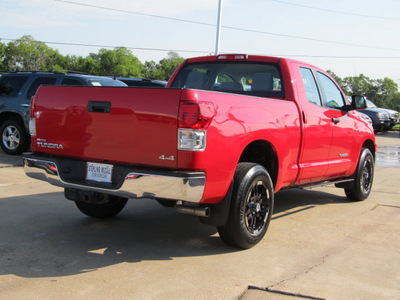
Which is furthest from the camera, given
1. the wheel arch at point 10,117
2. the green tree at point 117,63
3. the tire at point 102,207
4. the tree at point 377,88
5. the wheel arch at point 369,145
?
the green tree at point 117,63

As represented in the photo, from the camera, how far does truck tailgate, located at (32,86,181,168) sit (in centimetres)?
392

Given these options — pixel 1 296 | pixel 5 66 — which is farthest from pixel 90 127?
pixel 5 66

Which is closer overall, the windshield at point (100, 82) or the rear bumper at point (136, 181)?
the rear bumper at point (136, 181)

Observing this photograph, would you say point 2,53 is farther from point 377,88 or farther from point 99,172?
point 99,172

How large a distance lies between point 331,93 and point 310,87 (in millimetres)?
721

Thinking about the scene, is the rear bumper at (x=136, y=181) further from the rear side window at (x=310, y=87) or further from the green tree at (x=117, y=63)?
the green tree at (x=117, y=63)

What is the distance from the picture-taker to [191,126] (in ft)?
12.6

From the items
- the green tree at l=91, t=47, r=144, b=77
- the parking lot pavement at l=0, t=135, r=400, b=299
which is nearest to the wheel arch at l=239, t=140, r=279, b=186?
the parking lot pavement at l=0, t=135, r=400, b=299

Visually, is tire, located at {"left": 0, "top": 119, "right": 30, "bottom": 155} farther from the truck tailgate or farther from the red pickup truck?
the truck tailgate

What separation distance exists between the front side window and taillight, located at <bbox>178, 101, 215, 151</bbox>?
9.60ft

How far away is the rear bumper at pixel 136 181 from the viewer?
3835 millimetres

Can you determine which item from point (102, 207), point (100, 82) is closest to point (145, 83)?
point (100, 82)

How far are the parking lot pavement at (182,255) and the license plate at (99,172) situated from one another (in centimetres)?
69

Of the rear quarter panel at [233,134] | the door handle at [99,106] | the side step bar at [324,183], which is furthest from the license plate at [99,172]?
the side step bar at [324,183]
